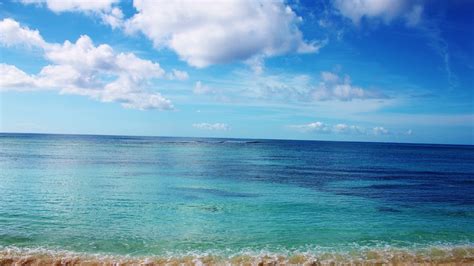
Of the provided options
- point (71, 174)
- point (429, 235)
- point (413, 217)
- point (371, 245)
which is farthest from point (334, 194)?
point (71, 174)

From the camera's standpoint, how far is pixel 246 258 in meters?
18.0

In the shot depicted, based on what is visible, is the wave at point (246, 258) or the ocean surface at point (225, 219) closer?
the wave at point (246, 258)

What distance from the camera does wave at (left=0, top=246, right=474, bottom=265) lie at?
17.4 m

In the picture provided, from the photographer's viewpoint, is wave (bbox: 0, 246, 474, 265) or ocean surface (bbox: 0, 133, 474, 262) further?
ocean surface (bbox: 0, 133, 474, 262)

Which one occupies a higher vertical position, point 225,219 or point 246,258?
point 225,219

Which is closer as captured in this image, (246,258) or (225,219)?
(246,258)

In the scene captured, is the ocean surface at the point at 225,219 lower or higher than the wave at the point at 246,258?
higher

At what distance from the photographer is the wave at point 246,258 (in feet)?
57.0

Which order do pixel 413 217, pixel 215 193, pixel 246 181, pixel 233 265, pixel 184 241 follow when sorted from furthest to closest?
pixel 246 181 < pixel 215 193 < pixel 413 217 < pixel 184 241 < pixel 233 265

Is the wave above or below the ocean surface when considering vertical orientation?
below

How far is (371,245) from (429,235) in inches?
195

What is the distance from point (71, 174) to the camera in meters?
45.2

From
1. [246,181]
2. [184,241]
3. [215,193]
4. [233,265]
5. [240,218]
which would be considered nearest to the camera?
[233,265]

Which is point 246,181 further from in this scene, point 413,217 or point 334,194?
point 413,217
